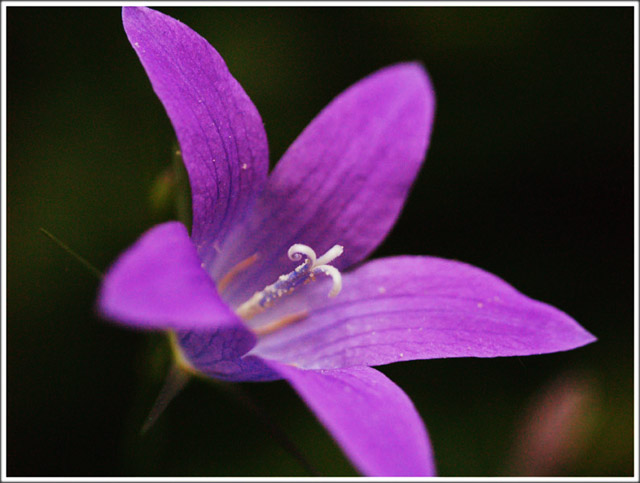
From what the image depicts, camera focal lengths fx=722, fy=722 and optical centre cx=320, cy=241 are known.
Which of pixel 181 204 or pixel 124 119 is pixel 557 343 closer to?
pixel 181 204

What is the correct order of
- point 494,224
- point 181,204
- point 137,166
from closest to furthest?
point 181,204 < point 137,166 < point 494,224

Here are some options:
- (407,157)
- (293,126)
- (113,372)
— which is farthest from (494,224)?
(113,372)

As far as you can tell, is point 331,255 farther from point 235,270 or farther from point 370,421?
point 370,421

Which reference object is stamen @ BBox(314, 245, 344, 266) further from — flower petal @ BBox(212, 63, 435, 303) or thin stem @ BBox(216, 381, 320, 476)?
thin stem @ BBox(216, 381, 320, 476)

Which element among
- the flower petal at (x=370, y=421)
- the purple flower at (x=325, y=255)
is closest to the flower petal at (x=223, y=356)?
the purple flower at (x=325, y=255)

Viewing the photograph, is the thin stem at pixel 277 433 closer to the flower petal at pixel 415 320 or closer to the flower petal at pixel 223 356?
the flower petal at pixel 223 356

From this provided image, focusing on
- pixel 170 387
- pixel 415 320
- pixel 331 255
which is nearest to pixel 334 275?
pixel 331 255
